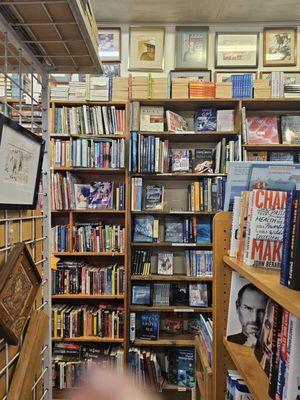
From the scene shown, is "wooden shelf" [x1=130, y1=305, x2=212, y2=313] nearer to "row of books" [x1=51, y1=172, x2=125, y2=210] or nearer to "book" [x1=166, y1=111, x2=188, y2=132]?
"row of books" [x1=51, y1=172, x2=125, y2=210]

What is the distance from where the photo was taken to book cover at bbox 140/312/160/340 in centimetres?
282

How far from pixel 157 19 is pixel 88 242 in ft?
7.34

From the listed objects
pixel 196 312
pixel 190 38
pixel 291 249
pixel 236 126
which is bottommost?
pixel 196 312

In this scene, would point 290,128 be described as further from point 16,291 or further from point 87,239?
point 16,291

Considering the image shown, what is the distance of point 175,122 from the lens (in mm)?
2957

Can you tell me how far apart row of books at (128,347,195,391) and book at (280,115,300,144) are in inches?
82.2

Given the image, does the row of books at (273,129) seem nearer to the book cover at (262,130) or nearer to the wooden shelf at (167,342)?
the book cover at (262,130)

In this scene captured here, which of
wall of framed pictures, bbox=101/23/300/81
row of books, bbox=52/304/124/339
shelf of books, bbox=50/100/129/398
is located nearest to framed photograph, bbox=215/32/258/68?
wall of framed pictures, bbox=101/23/300/81

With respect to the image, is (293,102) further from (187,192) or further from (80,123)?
(80,123)

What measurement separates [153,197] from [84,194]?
2.03 feet

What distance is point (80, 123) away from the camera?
9.43 ft

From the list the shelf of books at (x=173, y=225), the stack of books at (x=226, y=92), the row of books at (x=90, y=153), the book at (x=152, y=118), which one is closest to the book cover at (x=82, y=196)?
the row of books at (x=90, y=153)

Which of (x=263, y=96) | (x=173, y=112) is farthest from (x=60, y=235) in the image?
(x=263, y=96)

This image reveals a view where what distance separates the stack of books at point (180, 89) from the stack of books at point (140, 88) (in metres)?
0.24
